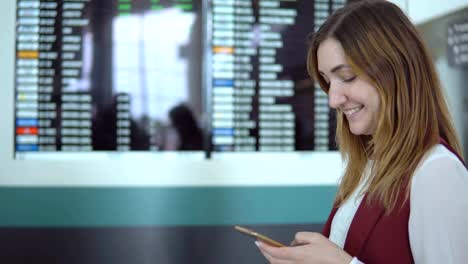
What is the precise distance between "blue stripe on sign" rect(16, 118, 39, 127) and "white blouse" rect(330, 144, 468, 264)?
4.67ft

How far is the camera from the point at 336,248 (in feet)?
2.81

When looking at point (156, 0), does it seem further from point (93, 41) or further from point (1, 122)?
point (1, 122)

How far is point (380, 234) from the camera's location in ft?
2.78

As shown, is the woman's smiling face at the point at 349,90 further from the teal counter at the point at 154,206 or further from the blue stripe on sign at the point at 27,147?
the blue stripe on sign at the point at 27,147

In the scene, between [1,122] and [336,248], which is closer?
[336,248]

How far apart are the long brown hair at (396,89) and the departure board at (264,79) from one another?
3.37 feet

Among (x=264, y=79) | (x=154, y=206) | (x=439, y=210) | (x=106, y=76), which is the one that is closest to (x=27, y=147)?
(x=106, y=76)

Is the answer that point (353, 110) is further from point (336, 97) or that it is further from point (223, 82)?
point (223, 82)

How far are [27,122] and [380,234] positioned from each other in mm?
1464

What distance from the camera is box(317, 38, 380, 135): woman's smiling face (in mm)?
902

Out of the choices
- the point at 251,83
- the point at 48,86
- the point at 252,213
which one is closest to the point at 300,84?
the point at 251,83

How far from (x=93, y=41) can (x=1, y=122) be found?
0.48 m

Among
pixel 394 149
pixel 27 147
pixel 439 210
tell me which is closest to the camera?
pixel 439 210

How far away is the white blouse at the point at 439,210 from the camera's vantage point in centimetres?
77
